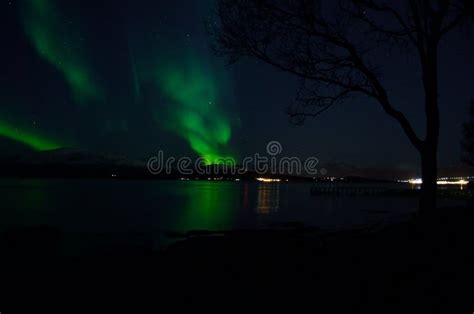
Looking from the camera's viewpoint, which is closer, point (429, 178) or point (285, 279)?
point (285, 279)

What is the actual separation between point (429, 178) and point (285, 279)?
5180 millimetres

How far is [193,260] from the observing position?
1012cm

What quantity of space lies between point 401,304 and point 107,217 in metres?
39.2

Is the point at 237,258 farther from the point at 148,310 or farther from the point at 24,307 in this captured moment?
the point at 24,307

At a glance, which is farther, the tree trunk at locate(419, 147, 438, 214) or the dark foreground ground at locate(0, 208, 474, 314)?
the tree trunk at locate(419, 147, 438, 214)

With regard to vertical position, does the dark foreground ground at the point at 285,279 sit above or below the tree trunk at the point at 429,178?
below

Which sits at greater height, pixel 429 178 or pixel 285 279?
pixel 429 178

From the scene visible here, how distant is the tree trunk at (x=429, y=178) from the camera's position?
9.66m

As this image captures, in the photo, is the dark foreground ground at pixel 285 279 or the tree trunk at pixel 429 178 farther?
the tree trunk at pixel 429 178

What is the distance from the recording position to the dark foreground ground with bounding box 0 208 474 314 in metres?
5.68

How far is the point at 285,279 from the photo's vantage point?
24.1ft

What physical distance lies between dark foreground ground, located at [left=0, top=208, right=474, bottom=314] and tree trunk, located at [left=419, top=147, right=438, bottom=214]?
0.44 m

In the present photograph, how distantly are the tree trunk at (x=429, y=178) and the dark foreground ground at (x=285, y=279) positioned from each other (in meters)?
0.44

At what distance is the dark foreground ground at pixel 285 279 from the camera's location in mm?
5676
